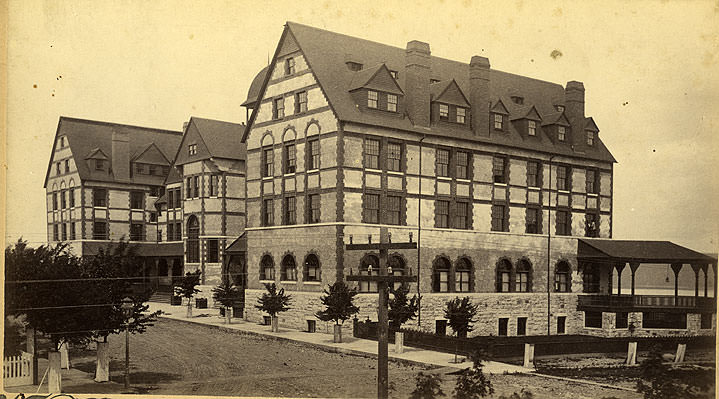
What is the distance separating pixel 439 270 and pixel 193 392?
713 cm

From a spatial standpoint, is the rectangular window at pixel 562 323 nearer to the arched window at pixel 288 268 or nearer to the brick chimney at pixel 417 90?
the brick chimney at pixel 417 90

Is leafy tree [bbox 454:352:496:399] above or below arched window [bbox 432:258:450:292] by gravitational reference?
below

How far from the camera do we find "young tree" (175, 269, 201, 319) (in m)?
17.8

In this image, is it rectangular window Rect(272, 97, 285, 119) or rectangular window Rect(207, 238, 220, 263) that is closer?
rectangular window Rect(272, 97, 285, 119)

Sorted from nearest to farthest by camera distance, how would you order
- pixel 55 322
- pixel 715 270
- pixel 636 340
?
pixel 715 270, pixel 55 322, pixel 636 340

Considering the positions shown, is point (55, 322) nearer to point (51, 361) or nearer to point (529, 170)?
point (51, 361)

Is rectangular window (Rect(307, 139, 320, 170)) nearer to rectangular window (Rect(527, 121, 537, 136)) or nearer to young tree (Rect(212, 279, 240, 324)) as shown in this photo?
young tree (Rect(212, 279, 240, 324))

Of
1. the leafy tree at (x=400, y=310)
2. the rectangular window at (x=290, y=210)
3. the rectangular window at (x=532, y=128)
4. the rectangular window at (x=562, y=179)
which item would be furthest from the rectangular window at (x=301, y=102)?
the rectangular window at (x=562, y=179)

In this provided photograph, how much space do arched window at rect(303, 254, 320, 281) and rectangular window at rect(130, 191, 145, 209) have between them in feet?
16.3

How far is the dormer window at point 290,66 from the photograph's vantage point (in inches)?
775

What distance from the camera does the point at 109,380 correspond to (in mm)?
15172

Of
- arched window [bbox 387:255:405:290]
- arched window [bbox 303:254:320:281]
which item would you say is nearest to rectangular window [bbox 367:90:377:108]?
arched window [bbox 387:255:405:290]

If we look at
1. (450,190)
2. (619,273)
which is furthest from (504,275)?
(619,273)

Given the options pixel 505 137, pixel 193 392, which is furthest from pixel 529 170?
pixel 193 392
